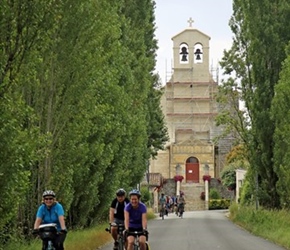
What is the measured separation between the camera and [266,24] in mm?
37125

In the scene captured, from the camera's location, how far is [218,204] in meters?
74.3

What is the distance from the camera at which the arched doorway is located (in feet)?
282

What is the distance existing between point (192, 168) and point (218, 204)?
12737mm

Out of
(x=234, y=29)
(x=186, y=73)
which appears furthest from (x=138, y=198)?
(x=186, y=73)

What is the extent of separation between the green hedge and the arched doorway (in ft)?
35.3

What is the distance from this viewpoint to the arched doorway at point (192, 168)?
85.9 metres

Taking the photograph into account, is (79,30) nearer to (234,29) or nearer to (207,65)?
(234,29)

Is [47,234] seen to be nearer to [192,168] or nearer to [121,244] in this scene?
[121,244]

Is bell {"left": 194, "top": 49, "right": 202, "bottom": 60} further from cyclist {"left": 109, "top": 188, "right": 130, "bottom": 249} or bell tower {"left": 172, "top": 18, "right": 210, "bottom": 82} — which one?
cyclist {"left": 109, "top": 188, "right": 130, "bottom": 249}

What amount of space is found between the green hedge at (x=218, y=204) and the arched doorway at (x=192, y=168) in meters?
10.8

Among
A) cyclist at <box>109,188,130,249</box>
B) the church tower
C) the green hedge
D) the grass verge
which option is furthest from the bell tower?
cyclist at <box>109,188,130,249</box>

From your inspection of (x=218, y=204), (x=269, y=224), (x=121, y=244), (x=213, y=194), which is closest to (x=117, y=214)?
(x=121, y=244)

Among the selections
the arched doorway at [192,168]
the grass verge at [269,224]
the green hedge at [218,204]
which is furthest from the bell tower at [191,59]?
the grass verge at [269,224]

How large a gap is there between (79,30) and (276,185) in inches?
645
